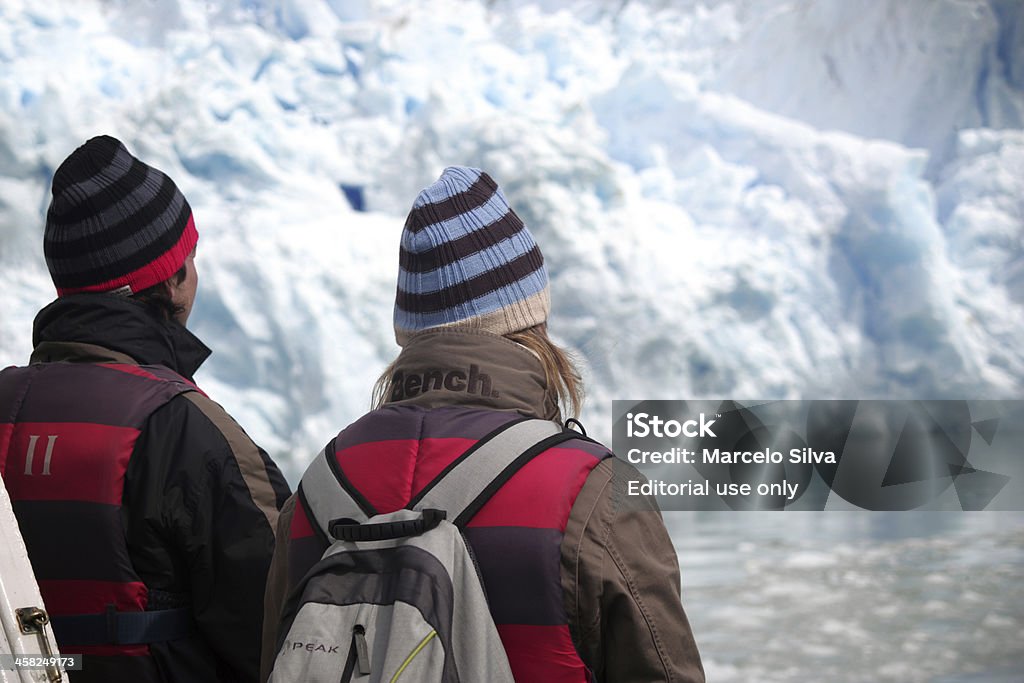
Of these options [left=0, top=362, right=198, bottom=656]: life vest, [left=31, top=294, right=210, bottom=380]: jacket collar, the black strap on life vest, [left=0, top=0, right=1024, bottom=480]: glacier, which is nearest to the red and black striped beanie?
[left=31, top=294, right=210, bottom=380]: jacket collar

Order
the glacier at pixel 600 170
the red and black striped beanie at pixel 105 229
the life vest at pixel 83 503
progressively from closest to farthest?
the life vest at pixel 83 503 → the red and black striped beanie at pixel 105 229 → the glacier at pixel 600 170

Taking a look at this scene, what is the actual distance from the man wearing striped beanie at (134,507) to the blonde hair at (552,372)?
0.30 m

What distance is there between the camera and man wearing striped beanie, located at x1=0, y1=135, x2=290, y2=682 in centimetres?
114

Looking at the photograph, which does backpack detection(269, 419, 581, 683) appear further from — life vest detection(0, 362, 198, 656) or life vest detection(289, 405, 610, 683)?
life vest detection(0, 362, 198, 656)

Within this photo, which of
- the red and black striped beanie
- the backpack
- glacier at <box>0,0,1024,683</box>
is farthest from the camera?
glacier at <box>0,0,1024,683</box>

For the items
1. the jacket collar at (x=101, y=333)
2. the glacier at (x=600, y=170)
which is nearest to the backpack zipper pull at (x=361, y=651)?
the jacket collar at (x=101, y=333)

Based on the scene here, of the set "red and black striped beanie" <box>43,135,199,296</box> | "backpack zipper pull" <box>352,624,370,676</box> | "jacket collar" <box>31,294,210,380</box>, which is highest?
"red and black striped beanie" <box>43,135,199,296</box>

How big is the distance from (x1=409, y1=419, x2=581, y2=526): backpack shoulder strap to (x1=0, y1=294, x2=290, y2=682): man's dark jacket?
1.36 ft

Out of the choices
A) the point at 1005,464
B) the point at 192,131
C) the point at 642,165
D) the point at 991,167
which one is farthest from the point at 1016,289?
the point at 192,131

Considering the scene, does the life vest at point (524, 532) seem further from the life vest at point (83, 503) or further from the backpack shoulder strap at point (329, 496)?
the life vest at point (83, 503)

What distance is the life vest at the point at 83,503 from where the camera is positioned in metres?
1.14

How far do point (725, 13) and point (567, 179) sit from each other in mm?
3409

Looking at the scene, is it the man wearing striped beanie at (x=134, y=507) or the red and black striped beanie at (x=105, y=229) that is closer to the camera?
the man wearing striped beanie at (x=134, y=507)

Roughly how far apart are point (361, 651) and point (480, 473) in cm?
17
